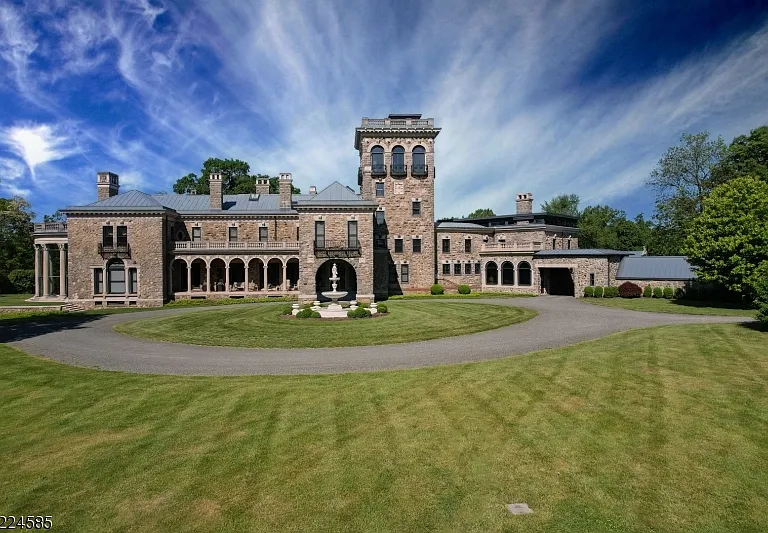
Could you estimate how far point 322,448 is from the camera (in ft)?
25.5

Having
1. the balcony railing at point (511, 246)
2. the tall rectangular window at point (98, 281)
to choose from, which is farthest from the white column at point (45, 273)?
the balcony railing at point (511, 246)

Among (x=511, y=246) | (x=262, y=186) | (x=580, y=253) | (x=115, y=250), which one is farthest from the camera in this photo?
(x=511, y=246)

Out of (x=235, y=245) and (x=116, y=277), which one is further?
(x=235, y=245)

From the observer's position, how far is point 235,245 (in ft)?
138

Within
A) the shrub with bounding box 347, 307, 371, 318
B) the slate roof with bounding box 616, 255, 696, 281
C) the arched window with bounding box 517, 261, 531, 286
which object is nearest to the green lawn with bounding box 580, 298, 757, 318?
the slate roof with bounding box 616, 255, 696, 281

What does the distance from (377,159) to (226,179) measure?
125ft

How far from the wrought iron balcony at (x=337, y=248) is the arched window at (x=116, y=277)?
64.9ft

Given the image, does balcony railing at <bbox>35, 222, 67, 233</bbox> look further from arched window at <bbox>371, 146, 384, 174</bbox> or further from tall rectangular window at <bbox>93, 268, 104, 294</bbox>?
arched window at <bbox>371, 146, 384, 174</bbox>

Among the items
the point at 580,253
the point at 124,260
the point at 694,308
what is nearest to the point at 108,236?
the point at 124,260

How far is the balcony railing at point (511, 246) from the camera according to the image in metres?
46.7

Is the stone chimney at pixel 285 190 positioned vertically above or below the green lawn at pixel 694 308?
above

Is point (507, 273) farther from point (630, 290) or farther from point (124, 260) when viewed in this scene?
point (124, 260)

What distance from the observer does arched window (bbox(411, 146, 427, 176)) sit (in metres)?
44.6

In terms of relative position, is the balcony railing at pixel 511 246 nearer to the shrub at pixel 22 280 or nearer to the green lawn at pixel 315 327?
the green lawn at pixel 315 327
